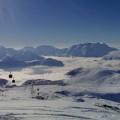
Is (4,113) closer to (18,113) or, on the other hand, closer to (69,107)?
(18,113)

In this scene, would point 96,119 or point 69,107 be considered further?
point 69,107

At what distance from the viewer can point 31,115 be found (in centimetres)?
4441

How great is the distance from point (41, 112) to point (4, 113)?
635 cm

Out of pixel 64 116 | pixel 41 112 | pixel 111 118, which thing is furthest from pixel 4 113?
pixel 111 118

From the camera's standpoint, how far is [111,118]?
158 feet

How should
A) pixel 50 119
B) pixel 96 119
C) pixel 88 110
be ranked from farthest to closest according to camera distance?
pixel 88 110 < pixel 96 119 < pixel 50 119

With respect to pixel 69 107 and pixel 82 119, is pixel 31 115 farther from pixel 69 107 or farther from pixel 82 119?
pixel 69 107

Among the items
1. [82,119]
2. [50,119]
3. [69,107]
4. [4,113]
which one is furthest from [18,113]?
[69,107]

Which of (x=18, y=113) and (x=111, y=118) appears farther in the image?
(x=111, y=118)

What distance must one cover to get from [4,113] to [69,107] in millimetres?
16476

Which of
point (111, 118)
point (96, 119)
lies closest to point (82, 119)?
point (96, 119)

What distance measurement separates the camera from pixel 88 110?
56.3 metres

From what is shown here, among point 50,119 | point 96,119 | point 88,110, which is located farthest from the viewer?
point 88,110

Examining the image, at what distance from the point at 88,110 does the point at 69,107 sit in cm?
379
